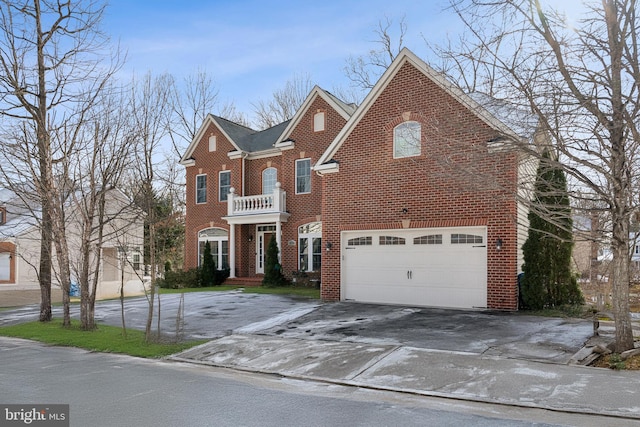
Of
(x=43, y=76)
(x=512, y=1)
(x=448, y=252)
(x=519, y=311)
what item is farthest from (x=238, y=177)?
(x=512, y=1)

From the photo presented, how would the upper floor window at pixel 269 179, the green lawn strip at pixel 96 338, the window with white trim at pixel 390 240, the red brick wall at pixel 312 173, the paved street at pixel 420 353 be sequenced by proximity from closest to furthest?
the paved street at pixel 420 353, the green lawn strip at pixel 96 338, the window with white trim at pixel 390 240, the red brick wall at pixel 312 173, the upper floor window at pixel 269 179

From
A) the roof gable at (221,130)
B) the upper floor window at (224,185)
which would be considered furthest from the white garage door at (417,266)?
the roof gable at (221,130)

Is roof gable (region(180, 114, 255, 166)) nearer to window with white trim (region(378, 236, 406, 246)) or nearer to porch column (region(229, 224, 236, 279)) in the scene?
porch column (region(229, 224, 236, 279))

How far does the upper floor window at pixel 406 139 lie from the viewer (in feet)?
48.4

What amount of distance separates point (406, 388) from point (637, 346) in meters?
4.41

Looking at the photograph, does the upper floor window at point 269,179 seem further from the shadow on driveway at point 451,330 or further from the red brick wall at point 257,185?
the shadow on driveway at point 451,330

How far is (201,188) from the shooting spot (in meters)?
27.3

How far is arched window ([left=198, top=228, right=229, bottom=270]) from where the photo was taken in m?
26.0

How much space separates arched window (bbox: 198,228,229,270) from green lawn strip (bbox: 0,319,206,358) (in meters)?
11.7

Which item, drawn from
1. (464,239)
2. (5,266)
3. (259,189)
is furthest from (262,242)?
(5,266)

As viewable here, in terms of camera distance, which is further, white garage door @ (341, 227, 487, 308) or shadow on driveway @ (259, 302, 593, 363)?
white garage door @ (341, 227, 487, 308)

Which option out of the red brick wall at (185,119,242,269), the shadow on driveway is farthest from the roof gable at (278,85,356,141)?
the shadow on driveway

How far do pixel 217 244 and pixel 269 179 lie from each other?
15.1ft

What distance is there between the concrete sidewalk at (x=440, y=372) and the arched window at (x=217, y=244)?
1561 centimetres
